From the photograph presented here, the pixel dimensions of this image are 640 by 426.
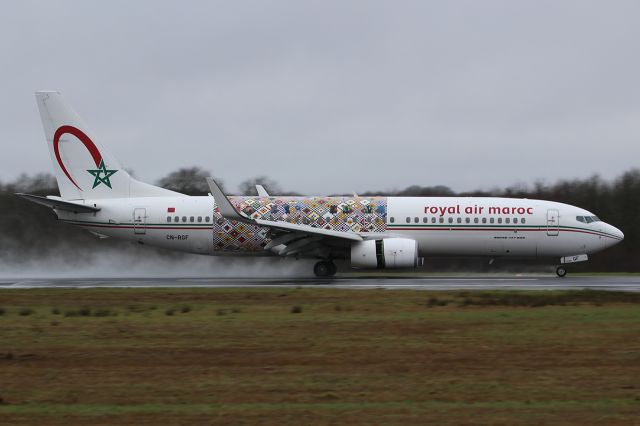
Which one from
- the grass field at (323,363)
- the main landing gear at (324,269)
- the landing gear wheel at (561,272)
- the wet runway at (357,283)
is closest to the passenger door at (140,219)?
the wet runway at (357,283)

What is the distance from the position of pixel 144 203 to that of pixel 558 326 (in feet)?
67.5

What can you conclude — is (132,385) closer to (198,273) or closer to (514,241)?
(514,241)

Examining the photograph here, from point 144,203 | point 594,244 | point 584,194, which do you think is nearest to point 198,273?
point 144,203

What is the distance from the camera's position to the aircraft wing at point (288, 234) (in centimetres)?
2930

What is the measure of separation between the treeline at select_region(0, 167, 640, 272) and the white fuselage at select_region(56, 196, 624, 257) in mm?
7304

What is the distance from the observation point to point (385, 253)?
1172 inches

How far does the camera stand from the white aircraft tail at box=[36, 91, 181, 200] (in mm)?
32844

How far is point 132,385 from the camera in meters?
10.4

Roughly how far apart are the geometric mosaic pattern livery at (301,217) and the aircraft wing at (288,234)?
0.54m

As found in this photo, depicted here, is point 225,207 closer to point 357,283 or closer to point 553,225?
point 357,283

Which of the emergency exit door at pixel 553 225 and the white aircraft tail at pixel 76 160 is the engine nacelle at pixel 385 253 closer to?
the emergency exit door at pixel 553 225

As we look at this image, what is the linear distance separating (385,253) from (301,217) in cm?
402

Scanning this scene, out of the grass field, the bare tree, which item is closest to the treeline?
the bare tree

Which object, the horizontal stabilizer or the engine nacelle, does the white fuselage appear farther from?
the engine nacelle
